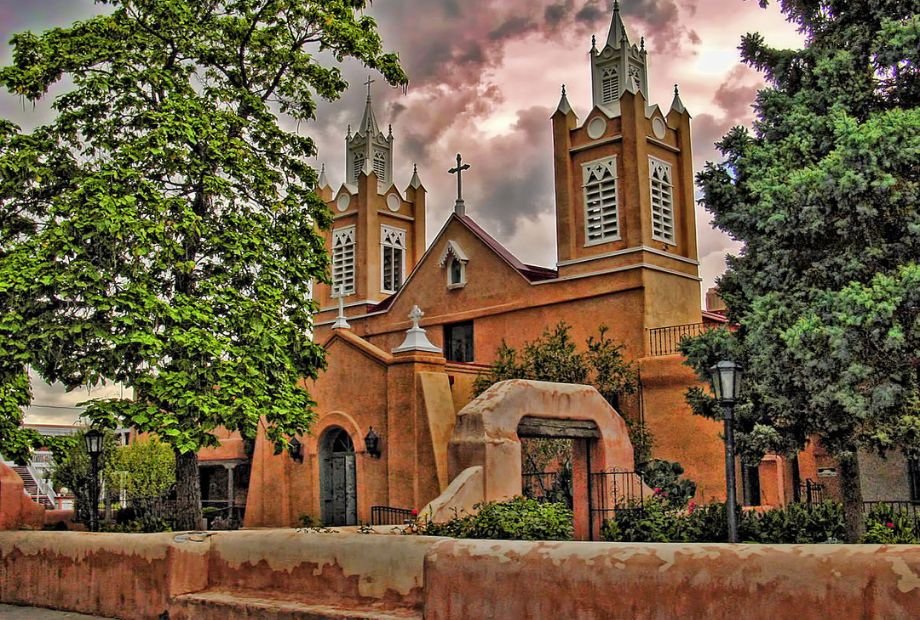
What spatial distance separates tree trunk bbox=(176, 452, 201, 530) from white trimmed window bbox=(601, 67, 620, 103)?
657 inches

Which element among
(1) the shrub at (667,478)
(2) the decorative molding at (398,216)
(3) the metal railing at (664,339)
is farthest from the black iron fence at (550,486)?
(2) the decorative molding at (398,216)

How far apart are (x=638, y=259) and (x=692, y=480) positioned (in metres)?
6.31

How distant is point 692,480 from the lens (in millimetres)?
22891

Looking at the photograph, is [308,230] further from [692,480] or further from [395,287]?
[395,287]

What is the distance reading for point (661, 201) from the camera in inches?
1075

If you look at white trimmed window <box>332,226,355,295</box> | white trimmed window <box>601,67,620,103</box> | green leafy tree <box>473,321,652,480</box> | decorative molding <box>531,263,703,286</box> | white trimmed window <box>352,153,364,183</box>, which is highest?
white trimmed window <box>352,153,364,183</box>

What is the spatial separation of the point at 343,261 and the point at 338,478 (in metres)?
12.7

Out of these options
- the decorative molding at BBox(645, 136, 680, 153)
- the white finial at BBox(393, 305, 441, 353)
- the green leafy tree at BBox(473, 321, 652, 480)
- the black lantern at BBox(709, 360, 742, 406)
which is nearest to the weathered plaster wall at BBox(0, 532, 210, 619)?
the black lantern at BBox(709, 360, 742, 406)

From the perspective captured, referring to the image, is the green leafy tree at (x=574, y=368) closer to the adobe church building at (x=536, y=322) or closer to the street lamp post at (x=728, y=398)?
the adobe church building at (x=536, y=322)

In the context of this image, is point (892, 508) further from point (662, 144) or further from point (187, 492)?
point (662, 144)

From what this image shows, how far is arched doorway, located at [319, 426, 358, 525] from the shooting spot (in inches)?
958

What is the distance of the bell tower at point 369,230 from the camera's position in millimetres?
34938

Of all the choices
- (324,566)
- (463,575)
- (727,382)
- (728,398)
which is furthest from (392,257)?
(463,575)

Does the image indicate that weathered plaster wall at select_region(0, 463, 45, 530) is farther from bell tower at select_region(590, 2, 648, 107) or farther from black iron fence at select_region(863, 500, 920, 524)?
bell tower at select_region(590, 2, 648, 107)
